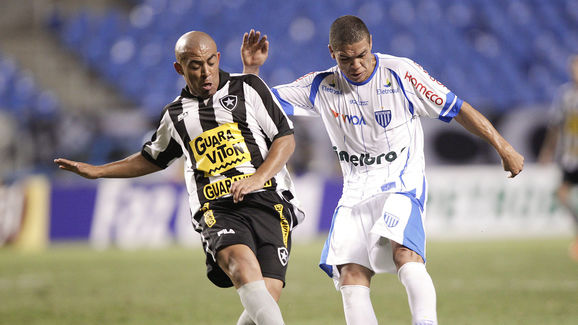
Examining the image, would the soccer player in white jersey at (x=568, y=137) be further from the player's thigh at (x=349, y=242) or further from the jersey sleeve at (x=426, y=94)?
the player's thigh at (x=349, y=242)

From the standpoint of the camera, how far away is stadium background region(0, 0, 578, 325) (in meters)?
7.90

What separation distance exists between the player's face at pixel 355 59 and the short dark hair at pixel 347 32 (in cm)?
2

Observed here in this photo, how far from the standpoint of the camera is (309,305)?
23.6 ft

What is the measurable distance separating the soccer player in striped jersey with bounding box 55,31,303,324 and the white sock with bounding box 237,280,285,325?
0.14m

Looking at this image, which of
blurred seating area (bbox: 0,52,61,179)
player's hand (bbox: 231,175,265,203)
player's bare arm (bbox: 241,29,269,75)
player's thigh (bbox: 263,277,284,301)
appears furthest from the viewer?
blurred seating area (bbox: 0,52,61,179)

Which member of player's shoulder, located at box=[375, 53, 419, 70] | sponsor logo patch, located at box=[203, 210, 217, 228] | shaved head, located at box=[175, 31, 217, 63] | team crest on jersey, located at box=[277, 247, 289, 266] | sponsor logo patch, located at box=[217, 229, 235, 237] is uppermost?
shaved head, located at box=[175, 31, 217, 63]

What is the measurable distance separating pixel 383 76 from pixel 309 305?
3215 millimetres

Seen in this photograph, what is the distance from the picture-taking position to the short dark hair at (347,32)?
14.0ft

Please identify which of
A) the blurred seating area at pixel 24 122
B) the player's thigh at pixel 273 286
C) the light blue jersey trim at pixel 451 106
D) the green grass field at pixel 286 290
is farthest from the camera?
the blurred seating area at pixel 24 122

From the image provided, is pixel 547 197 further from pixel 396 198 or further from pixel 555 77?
pixel 396 198

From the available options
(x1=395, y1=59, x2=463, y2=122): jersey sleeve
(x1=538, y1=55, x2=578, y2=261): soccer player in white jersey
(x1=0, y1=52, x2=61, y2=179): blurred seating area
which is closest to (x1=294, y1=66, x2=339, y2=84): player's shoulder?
(x1=395, y1=59, x2=463, y2=122): jersey sleeve

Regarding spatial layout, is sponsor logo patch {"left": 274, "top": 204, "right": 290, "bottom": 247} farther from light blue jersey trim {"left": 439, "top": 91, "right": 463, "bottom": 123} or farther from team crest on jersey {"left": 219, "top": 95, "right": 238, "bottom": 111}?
light blue jersey trim {"left": 439, "top": 91, "right": 463, "bottom": 123}

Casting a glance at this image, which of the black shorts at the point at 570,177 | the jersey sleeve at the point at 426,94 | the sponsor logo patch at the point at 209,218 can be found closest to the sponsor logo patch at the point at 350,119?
the jersey sleeve at the point at 426,94

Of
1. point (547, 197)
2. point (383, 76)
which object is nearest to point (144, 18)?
point (547, 197)
